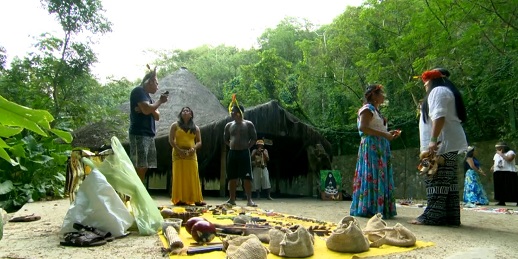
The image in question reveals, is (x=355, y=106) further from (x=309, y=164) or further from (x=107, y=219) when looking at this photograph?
(x=107, y=219)

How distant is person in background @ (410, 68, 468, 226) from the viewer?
4.20 metres

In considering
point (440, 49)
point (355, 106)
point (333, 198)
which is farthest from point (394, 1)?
point (333, 198)

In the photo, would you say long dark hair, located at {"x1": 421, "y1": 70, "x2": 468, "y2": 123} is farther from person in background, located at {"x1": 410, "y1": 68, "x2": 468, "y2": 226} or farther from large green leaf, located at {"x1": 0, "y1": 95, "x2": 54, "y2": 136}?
large green leaf, located at {"x1": 0, "y1": 95, "x2": 54, "y2": 136}

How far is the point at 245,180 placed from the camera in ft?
23.3

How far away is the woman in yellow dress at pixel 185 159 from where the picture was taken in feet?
22.4

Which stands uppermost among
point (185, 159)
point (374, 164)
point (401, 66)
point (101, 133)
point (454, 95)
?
point (401, 66)

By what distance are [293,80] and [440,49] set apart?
45.3ft

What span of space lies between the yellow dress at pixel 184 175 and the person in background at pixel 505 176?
693 centimetres

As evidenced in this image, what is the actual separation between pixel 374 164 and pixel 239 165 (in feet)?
8.70

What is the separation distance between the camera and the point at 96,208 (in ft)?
11.3

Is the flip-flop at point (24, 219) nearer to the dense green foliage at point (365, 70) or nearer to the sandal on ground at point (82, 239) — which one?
the sandal on ground at point (82, 239)

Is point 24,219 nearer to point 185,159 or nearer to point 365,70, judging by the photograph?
point 185,159

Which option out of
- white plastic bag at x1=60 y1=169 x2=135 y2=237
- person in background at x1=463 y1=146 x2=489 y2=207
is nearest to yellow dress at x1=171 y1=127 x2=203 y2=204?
white plastic bag at x1=60 y1=169 x2=135 y2=237

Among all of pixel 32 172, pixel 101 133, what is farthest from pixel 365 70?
pixel 32 172
